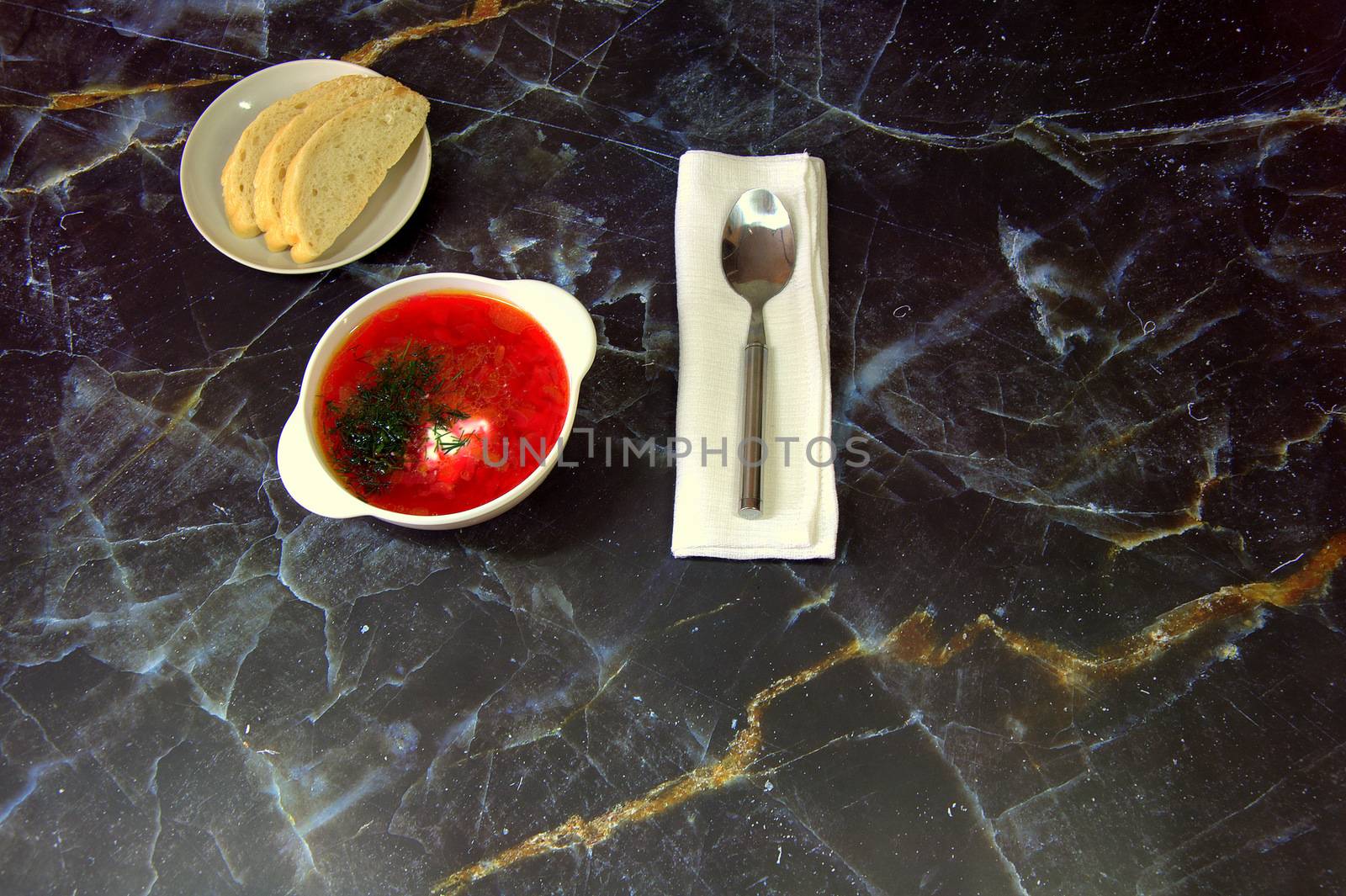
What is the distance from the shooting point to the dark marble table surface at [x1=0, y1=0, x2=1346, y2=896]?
1.29 m

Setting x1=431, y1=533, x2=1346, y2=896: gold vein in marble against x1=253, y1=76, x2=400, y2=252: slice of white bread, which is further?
x1=253, y1=76, x2=400, y2=252: slice of white bread

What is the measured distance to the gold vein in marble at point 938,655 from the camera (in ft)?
4.23

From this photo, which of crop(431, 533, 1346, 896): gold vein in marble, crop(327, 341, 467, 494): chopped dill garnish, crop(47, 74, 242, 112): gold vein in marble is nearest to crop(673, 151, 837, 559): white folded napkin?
crop(431, 533, 1346, 896): gold vein in marble

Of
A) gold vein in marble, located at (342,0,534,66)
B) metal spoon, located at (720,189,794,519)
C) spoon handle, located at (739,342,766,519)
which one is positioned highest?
gold vein in marble, located at (342,0,534,66)

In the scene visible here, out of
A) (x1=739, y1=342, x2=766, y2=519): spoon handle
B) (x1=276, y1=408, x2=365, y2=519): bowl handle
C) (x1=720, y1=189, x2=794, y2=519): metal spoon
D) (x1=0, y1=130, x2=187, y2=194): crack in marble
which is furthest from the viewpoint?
(x1=0, y1=130, x2=187, y2=194): crack in marble

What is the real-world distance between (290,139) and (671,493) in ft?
3.03

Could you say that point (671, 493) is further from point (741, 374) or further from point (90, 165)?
point (90, 165)

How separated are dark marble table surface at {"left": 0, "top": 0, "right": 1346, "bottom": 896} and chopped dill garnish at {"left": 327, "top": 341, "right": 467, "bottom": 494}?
179 millimetres

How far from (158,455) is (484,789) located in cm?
82

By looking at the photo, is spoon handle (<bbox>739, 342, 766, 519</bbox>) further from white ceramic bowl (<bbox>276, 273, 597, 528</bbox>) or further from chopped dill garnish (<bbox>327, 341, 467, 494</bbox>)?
chopped dill garnish (<bbox>327, 341, 467, 494</bbox>)

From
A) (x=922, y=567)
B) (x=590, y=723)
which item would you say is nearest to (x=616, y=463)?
(x=590, y=723)

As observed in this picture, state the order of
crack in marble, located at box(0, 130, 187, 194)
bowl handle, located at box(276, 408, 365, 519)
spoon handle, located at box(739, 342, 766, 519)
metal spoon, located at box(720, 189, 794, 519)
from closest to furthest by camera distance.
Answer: bowl handle, located at box(276, 408, 365, 519) → spoon handle, located at box(739, 342, 766, 519) → metal spoon, located at box(720, 189, 794, 519) → crack in marble, located at box(0, 130, 187, 194)

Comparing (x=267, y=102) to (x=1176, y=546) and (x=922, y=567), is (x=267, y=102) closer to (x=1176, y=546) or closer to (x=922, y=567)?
(x=922, y=567)

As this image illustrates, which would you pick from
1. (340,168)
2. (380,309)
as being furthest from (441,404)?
(340,168)
